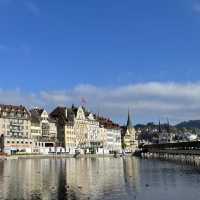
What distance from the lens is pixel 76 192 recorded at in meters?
61.0

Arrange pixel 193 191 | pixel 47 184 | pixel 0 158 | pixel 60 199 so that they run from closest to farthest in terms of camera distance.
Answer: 1. pixel 60 199
2. pixel 193 191
3. pixel 47 184
4. pixel 0 158

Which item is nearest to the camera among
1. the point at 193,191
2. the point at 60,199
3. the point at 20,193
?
the point at 60,199

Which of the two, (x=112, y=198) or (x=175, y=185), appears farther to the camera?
(x=175, y=185)

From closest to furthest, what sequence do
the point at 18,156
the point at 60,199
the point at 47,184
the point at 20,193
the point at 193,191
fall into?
the point at 60,199 < the point at 20,193 < the point at 193,191 < the point at 47,184 < the point at 18,156

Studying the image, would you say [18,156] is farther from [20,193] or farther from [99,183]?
[20,193]

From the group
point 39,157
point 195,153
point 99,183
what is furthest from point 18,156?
point 99,183

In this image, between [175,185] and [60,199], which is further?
[175,185]

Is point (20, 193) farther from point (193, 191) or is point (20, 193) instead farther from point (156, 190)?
point (193, 191)

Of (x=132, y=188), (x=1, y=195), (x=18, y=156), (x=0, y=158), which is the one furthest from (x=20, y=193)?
(x=18, y=156)

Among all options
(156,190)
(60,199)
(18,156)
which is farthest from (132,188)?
(18,156)

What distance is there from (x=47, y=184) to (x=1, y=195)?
13.8 m

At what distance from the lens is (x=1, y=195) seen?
187 ft

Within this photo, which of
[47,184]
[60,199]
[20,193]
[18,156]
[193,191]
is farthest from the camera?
[18,156]

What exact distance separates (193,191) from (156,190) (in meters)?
4.81
